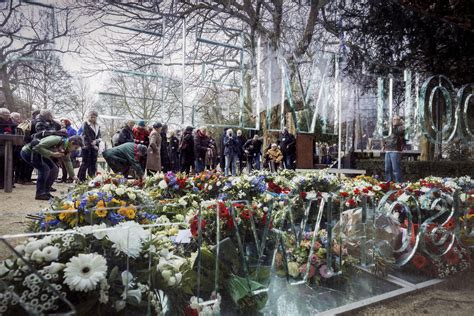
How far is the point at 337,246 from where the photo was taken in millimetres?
2494

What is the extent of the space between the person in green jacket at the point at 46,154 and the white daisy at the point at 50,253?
338 centimetres

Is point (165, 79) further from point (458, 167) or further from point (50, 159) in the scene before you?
point (458, 167)

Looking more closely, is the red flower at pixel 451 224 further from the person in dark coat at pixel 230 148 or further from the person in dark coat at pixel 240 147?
the person in dark coat at pixel 240 147

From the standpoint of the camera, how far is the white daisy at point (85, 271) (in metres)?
1.20

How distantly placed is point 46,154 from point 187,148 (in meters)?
4.01

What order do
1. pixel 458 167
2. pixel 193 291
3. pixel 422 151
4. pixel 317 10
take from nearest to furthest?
pixel 193 291
pixel 317 10
pixel 458 167
pixel 422 151

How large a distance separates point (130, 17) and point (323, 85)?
8.63 feet

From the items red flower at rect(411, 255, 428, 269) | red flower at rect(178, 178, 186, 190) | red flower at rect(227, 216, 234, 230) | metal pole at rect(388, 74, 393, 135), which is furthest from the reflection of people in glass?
red flower at rect(227, 216, 234, 230)

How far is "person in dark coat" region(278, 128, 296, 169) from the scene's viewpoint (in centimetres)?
975

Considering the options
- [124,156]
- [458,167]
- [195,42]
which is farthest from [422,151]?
[124,156]

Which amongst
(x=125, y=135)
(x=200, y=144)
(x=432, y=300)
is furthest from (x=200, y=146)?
(x=432, y=300)

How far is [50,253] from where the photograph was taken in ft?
4.15

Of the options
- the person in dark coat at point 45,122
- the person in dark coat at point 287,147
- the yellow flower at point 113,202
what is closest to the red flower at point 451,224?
the yellow flower at point 113,202

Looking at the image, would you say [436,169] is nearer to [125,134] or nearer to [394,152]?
[394,152]
